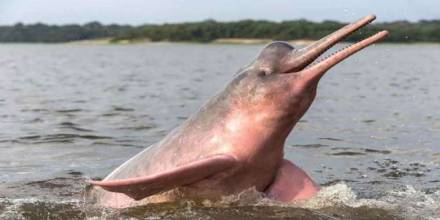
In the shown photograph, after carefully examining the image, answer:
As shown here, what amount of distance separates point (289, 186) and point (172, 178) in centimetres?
156

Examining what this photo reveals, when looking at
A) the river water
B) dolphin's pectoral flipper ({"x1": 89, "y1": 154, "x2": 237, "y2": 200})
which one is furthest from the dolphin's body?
the river water

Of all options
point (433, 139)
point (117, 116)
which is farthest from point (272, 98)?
point (117, 116)

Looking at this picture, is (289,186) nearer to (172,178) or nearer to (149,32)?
(172,178)

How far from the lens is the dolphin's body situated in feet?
21.4

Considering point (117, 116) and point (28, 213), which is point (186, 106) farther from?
point (28, 213)

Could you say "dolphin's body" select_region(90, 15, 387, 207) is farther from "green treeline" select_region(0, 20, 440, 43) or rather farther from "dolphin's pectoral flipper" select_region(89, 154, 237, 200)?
"green treeline" select_region(0, 20, 440, 43)

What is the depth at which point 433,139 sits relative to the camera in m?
13.9

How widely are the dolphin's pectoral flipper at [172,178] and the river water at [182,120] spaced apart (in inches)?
21.1

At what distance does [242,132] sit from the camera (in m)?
6.78

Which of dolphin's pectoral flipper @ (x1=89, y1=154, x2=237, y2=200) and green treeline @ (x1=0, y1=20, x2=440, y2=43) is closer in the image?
dolphin's pectoral flipper @ (x1=89, y1=154, x2=237, y2=200)

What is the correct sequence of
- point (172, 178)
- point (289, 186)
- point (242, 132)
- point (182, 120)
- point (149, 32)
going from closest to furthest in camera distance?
1. point (172, 178)
2. point (242, 132)
3. point (289, 186)
4. point (182, 120)
5. point (149, 32)

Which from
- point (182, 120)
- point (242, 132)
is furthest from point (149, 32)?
point (242, 132)

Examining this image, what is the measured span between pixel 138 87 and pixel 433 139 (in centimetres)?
1680

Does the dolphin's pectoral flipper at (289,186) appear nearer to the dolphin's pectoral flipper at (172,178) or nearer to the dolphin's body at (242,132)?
the dolphin's body at (242,132)
